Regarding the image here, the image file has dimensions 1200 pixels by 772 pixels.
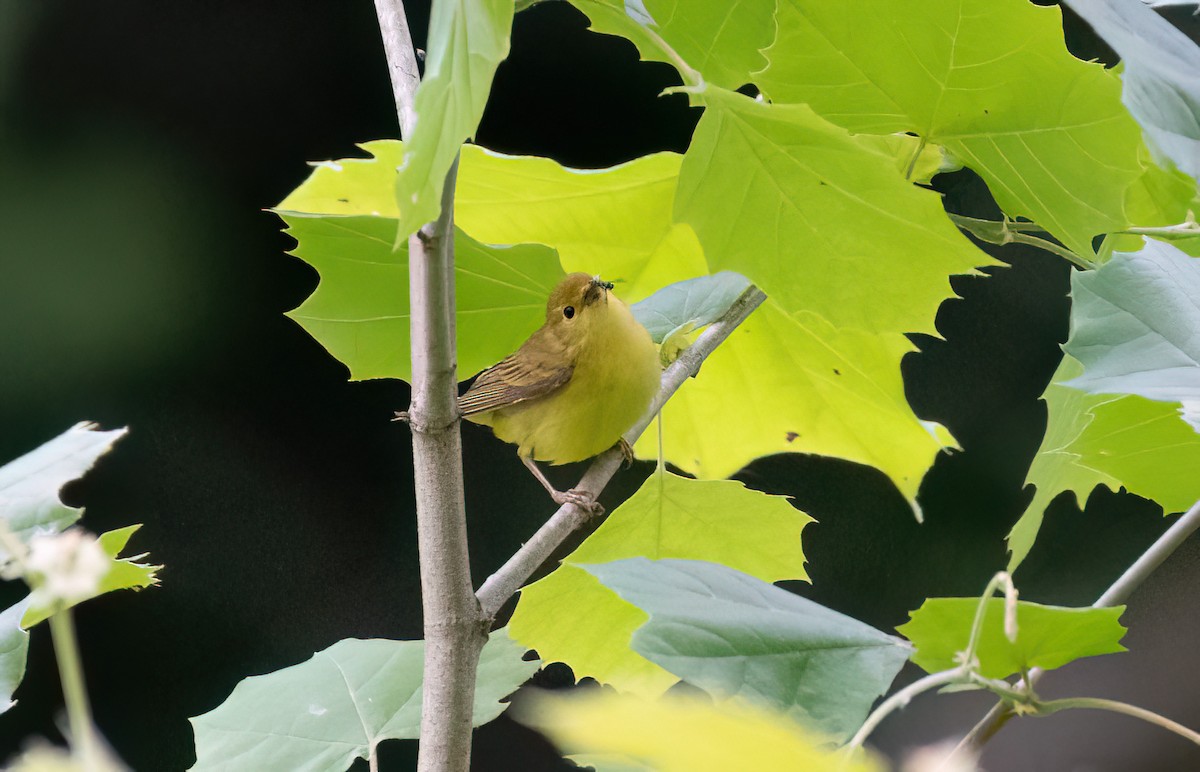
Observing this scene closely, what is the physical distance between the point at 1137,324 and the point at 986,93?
0.07m

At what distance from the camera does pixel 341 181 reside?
0.33 meters

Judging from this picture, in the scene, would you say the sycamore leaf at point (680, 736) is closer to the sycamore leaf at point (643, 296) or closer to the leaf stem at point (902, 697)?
the leaf stem at point (902, 697)

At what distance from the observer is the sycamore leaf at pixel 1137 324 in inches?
9.1

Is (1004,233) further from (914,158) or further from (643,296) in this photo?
(643,296)

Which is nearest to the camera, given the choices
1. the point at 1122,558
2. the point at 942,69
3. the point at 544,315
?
the point at 942,69

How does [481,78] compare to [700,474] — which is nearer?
[481,78]

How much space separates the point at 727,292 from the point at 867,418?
0.10 metres

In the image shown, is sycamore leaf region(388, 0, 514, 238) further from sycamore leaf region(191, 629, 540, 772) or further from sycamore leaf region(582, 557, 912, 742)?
sycamore leaf region(191, 629, 540, 772)

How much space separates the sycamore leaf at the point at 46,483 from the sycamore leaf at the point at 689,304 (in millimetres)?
184

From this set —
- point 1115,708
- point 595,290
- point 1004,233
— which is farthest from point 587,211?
point 1115,708

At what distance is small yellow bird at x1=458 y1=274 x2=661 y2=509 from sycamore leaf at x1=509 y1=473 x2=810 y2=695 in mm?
38

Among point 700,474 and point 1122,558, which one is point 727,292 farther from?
point 1122,558

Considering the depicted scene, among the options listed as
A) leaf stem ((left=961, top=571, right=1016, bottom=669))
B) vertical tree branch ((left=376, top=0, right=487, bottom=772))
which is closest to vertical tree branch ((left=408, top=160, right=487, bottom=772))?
vertical tree branch ((left=376, top=0, right=487, bottom=772))

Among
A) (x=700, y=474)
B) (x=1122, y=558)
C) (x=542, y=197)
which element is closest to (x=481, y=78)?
(x=542, y=197)
